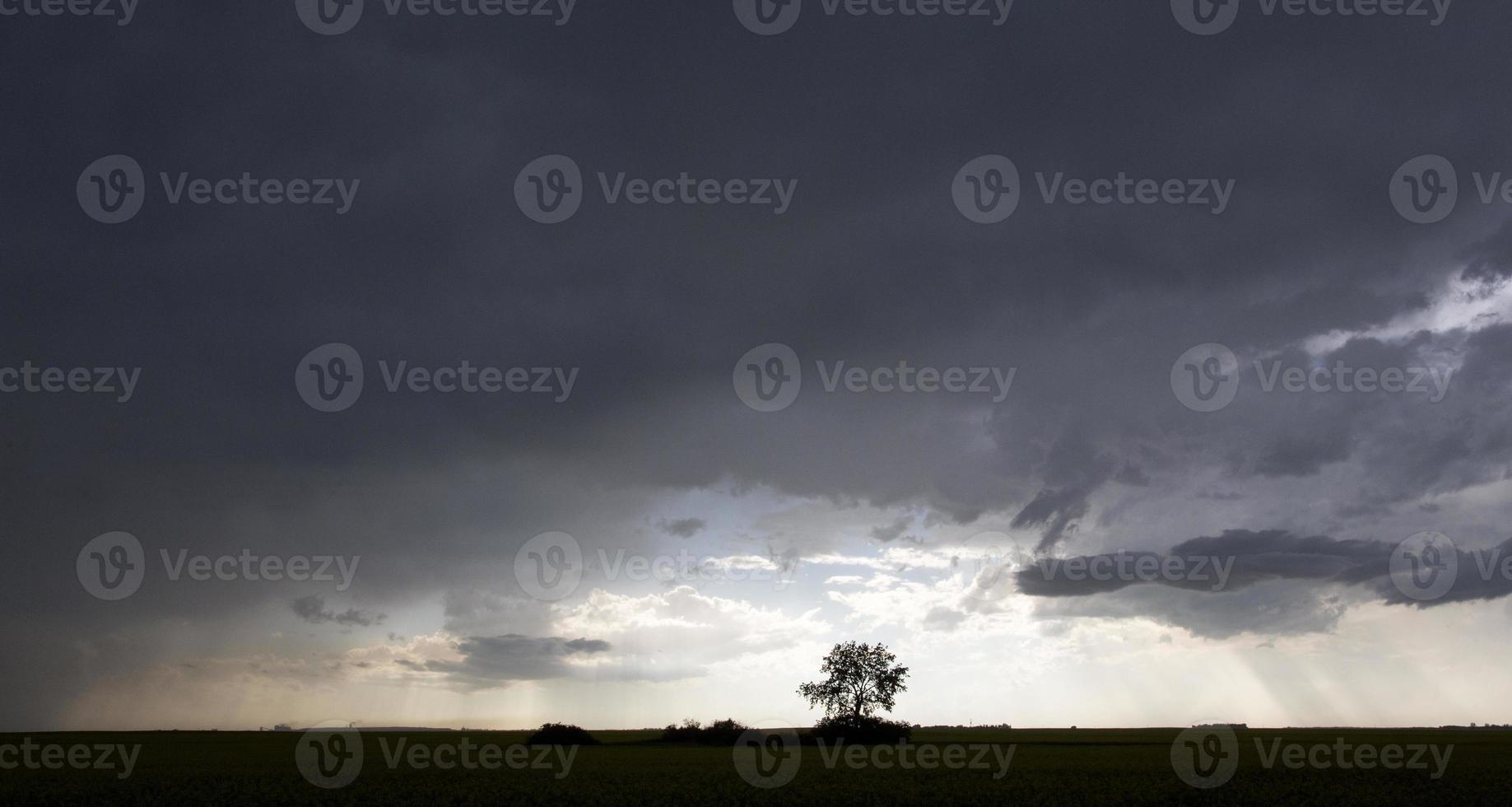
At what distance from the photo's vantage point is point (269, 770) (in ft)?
205

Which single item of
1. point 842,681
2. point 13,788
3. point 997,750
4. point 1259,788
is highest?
point 842,681

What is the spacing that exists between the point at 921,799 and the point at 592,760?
39.9m

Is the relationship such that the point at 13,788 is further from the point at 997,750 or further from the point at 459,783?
the point at 997,750

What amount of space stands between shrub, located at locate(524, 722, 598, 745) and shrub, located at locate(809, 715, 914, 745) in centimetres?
2872

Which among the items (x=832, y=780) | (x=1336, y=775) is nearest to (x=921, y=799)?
(x=832, y=780)

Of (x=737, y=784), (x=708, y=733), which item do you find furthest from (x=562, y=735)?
(x=737, y=784)

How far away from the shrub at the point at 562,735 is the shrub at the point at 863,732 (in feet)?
94.2

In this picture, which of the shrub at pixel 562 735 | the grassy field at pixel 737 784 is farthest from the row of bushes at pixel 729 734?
the grassy field at pixel 737 784

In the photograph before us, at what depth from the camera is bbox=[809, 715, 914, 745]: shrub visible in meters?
119

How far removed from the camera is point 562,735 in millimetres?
122875

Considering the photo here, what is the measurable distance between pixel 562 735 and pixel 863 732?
3830 centimetres

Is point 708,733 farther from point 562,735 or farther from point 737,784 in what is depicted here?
point 737,784

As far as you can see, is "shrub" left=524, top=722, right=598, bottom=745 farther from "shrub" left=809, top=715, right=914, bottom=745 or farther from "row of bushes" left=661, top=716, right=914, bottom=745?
"shrub" left=809, top=715, right=914, bottom=745

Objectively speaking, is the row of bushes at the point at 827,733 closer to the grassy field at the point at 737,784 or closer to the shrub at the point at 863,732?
the shrub at the point at 863,732
